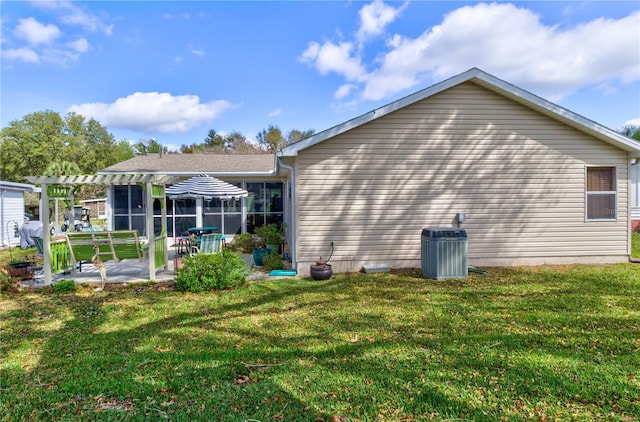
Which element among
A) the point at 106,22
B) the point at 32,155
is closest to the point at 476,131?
the point at 106,22

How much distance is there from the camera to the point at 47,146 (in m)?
39.3

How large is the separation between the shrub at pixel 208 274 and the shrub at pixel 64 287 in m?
2.09

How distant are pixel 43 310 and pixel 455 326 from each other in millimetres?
6383

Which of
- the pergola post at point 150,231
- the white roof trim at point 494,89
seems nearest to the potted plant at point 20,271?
the pergola post at point 150,231

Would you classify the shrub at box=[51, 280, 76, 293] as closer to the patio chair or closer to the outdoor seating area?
the outdoor seating area

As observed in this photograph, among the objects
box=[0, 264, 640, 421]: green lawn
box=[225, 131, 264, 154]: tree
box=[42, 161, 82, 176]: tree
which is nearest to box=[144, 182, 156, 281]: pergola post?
box=[0, 264, 640, 421]: green lawn

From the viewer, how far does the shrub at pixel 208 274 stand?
6.80 m

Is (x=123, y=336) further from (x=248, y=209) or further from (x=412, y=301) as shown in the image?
(x=248, y=209)

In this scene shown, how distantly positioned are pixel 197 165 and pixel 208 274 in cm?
971

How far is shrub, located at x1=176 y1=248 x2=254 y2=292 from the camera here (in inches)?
268

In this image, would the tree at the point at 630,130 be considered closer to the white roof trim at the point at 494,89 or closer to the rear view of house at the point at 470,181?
the rear view of house at the point at 470,181

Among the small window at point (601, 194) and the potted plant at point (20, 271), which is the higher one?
the small window at point (601, 194)

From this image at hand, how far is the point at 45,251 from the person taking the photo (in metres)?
7.25

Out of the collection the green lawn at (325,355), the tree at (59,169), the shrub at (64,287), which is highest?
the tree at (59,169)
